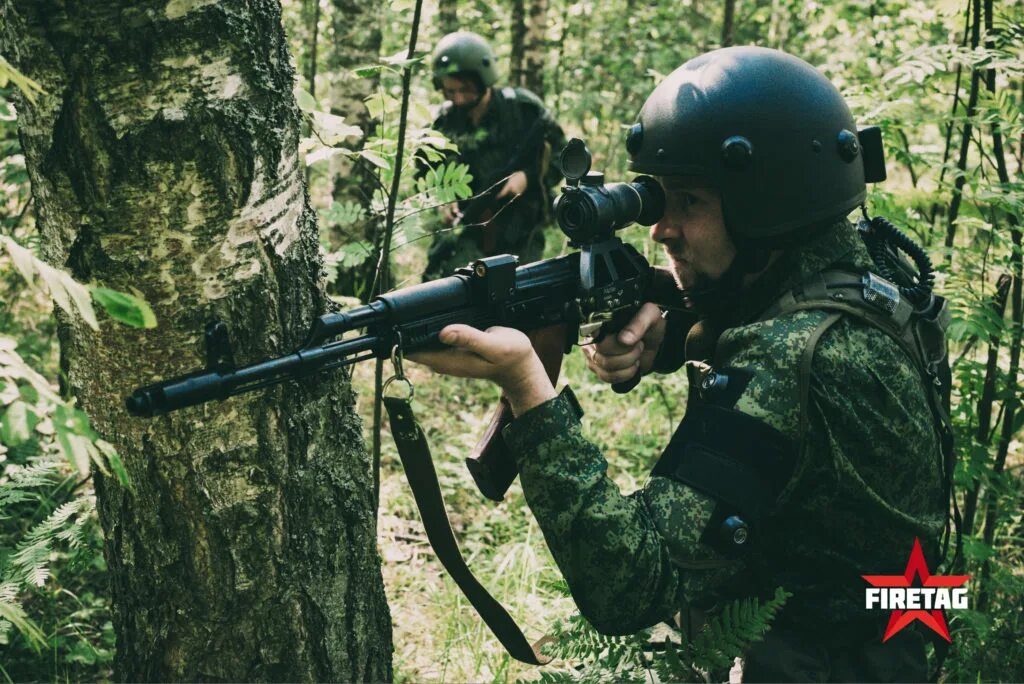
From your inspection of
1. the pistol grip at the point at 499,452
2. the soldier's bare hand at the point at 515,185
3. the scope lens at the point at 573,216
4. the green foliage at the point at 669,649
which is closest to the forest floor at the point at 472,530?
the green foliage at the point at 669,649

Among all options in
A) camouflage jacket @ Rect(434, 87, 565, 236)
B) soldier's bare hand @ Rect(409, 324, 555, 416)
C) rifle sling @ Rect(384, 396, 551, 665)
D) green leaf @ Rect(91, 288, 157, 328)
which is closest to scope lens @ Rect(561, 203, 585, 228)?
soldier's bare hand @ Rect(409, 324, 555, 416)

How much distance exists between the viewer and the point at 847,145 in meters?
2.20

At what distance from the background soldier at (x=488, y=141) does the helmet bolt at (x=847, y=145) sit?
4.38m

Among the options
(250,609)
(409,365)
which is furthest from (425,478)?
(409,365)

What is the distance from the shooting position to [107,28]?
1562 millimetres

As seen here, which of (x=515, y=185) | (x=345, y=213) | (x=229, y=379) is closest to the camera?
(x=229, y=379)

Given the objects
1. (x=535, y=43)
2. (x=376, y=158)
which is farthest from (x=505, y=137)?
(x=376, y=158)

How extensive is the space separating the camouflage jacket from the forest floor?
1.56 m

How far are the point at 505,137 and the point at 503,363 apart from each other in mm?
5145

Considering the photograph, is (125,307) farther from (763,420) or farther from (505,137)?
(505,137)

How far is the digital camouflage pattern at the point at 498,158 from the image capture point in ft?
21.7

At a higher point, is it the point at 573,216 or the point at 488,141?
the point at 488,141

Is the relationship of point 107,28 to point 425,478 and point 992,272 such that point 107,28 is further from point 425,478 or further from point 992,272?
point 992,272

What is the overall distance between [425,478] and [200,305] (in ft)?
2.38
